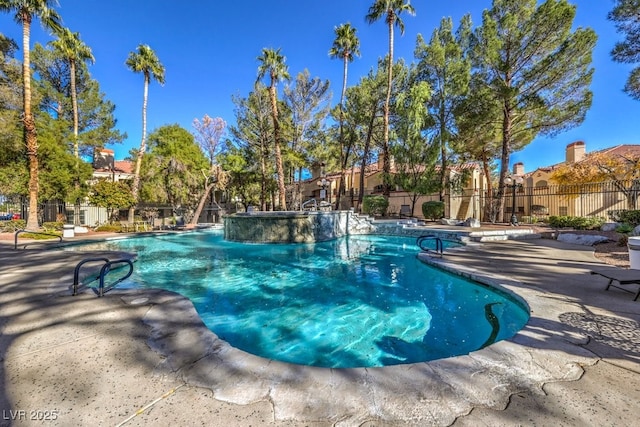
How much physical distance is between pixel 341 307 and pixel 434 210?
15.5 m

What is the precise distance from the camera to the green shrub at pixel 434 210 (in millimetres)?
17969

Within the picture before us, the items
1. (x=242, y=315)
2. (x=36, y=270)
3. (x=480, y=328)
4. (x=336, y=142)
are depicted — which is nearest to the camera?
(x=480, y=328)

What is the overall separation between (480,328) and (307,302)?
2688 mm

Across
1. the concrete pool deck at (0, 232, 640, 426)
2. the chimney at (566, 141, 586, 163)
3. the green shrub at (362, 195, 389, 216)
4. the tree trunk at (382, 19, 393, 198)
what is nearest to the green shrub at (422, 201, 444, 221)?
the green shrub at (362, 195, 389, 216)

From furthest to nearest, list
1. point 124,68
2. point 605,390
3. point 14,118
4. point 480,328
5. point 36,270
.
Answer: point 124,68 → point 14,118 → point 36,270 → point 480,328 → point 605,390

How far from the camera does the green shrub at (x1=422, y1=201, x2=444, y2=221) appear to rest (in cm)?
1797

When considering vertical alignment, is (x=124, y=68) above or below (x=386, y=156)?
above

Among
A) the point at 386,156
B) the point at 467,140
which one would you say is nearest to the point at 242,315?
the point at 386,156

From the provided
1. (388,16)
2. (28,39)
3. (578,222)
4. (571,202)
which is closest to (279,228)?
(578,222)

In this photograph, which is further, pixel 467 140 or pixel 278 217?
pixel 467 140

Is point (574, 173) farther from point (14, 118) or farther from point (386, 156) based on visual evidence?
point (14, 118)

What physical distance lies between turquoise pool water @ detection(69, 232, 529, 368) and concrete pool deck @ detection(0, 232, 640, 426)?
0.85 meters

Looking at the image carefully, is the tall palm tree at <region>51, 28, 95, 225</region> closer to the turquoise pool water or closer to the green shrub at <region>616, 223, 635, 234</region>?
the turquoise pool water

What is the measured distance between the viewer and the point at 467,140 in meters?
18.3
